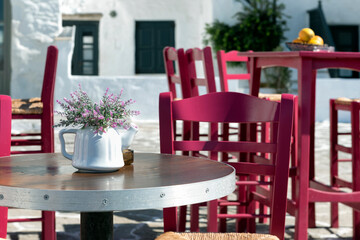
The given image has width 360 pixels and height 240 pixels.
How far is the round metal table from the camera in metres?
1.53

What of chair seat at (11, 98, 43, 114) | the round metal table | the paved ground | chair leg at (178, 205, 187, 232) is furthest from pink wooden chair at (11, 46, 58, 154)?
the round metal table

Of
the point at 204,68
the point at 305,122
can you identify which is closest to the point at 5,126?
the point at 305,122

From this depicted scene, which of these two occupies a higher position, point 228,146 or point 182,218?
point 228,146

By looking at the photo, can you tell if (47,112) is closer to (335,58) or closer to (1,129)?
(1,129)

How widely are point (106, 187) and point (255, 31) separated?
511 inches

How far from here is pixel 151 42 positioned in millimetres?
16172

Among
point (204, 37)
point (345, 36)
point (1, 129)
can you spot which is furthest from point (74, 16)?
point (1, 129)

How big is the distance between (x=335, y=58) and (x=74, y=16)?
44.3 feet

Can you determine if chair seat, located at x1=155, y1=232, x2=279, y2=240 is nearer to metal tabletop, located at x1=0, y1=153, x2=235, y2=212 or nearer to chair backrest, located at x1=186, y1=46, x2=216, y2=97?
metal tabletop, located at x1=0, y1=153, x2=235, y2=212

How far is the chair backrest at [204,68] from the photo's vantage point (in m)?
3.66

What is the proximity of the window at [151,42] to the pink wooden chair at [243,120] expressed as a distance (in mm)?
13936

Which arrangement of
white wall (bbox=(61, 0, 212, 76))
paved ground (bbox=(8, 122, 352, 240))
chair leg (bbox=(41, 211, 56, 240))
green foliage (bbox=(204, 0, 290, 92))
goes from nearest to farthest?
chair leg (bbox=(41, 211, 56, 240)) < paved ground (bbox=(8, 122, 352, 240)) < green foliage (bbox=(204, 0, 290, 92)) < white wall (bbox=(61, 0, 212, 76))

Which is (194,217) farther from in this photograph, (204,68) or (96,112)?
(96,112)

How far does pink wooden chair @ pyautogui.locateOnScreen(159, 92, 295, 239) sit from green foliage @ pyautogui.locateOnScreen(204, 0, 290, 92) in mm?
11790
